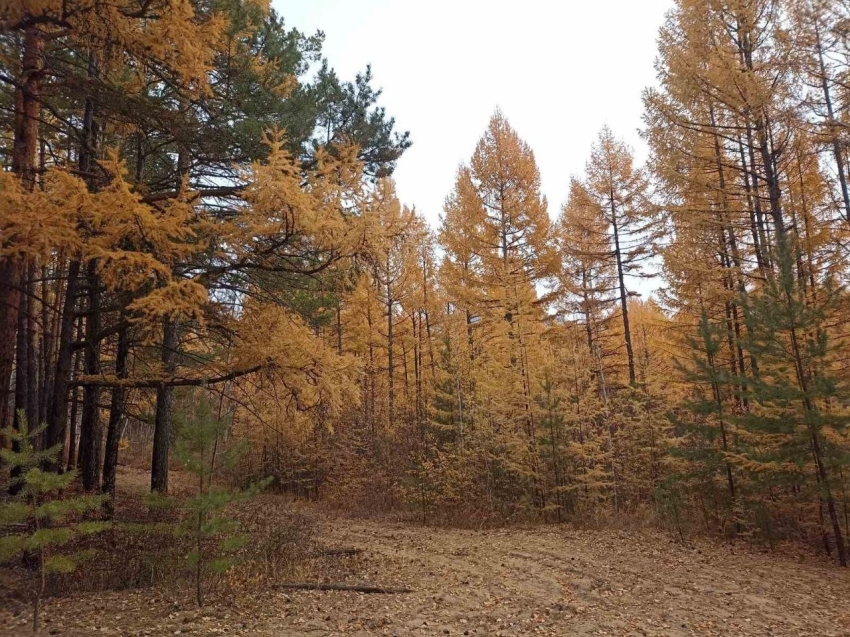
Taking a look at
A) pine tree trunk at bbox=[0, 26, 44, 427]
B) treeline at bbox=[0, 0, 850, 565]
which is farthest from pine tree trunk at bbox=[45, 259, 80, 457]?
pine tree trunk at bbox=[0, 26, 44, 427]

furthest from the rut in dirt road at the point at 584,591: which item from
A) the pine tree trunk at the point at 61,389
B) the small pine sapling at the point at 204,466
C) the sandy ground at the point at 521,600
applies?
the pine tree trunk at the point at 61,389

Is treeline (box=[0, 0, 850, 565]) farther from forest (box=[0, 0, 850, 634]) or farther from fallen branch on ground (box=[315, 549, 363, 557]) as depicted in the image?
fallen branch on ground (box=[315, 549, 363, 557])

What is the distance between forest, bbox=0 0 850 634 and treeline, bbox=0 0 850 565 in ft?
0.21

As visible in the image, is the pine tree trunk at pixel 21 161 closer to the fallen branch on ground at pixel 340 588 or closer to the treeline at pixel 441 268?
the treeline at pixel 441 268

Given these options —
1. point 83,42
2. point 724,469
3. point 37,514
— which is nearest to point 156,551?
point 37,514

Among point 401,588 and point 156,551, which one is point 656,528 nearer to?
point 401,588

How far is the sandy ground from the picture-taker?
5461 mm

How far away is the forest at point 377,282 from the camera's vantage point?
5590mm

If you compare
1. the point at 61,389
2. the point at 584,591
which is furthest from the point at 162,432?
the point at 584,591

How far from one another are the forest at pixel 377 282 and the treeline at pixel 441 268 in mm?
65

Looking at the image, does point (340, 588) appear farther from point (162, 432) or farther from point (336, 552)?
point (162, 432)

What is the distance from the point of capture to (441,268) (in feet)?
61.9

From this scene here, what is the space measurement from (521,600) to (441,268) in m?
13.4

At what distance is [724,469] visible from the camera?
35.1 feet
